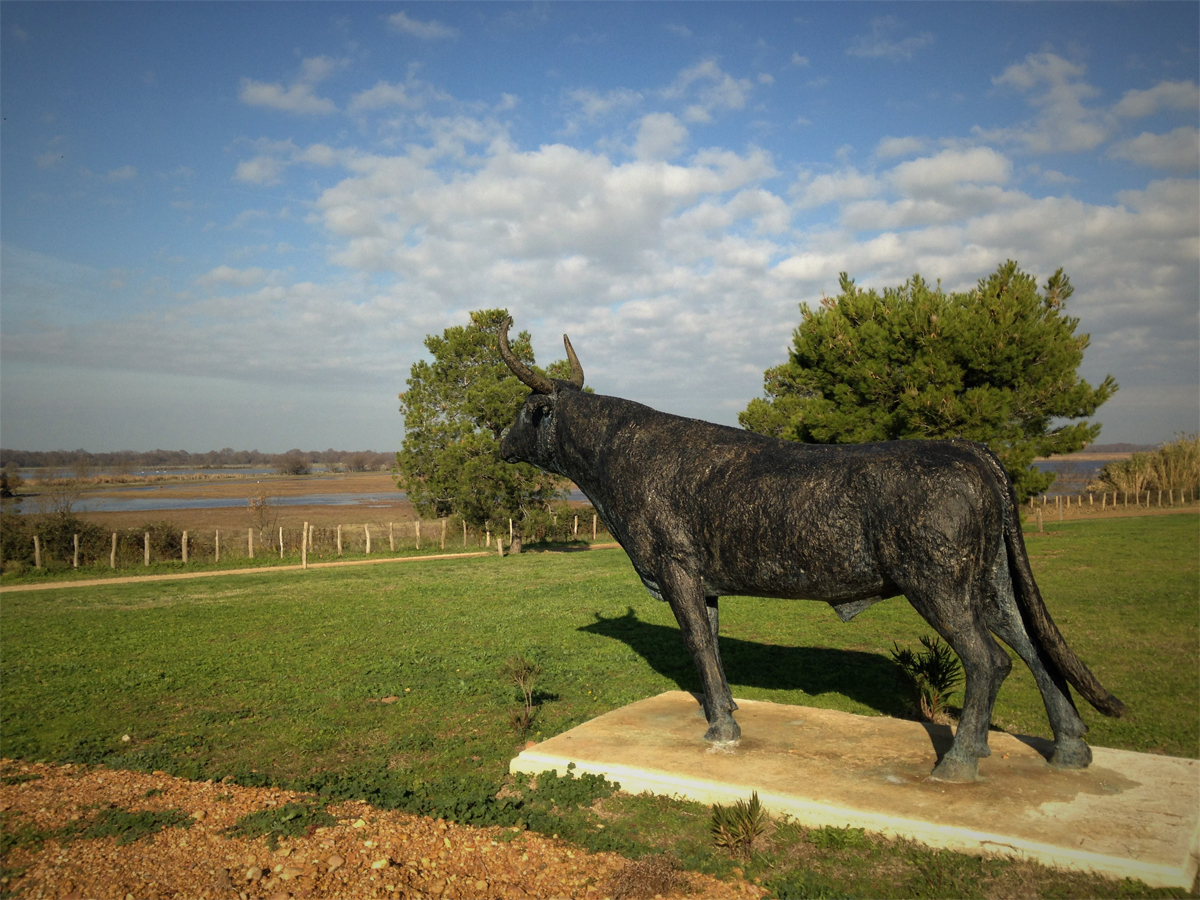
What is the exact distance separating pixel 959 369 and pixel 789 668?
39.6 feet

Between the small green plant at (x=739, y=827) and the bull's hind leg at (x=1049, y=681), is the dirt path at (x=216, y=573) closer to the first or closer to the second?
the small green plant at (x=739, y=827)

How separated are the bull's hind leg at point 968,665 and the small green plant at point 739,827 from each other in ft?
4.58

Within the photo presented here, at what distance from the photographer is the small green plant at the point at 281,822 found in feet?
16.3

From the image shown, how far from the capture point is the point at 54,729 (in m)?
7.80

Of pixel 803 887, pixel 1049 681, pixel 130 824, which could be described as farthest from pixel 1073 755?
pixel 130 824

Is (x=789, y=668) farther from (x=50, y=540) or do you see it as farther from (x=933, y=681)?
(x=50, y=540)

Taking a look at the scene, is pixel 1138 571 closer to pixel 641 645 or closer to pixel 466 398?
pixel 641 645

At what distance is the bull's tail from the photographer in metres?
5.05

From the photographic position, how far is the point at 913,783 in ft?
16.5

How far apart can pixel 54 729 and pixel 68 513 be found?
71.5ft

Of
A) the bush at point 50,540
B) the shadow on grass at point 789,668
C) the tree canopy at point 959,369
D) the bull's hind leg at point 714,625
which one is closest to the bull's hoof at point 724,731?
the bull's hind leg at point 714,625

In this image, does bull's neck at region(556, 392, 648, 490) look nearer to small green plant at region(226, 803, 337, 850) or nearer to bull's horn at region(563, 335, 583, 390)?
bull's horn at region(563, 335, 583, 390)

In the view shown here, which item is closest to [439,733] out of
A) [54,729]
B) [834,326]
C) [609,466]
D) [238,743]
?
[238,743]

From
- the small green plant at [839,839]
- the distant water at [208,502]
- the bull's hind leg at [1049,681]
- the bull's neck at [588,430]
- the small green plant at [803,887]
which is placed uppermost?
the bull's neck at [588,430]
